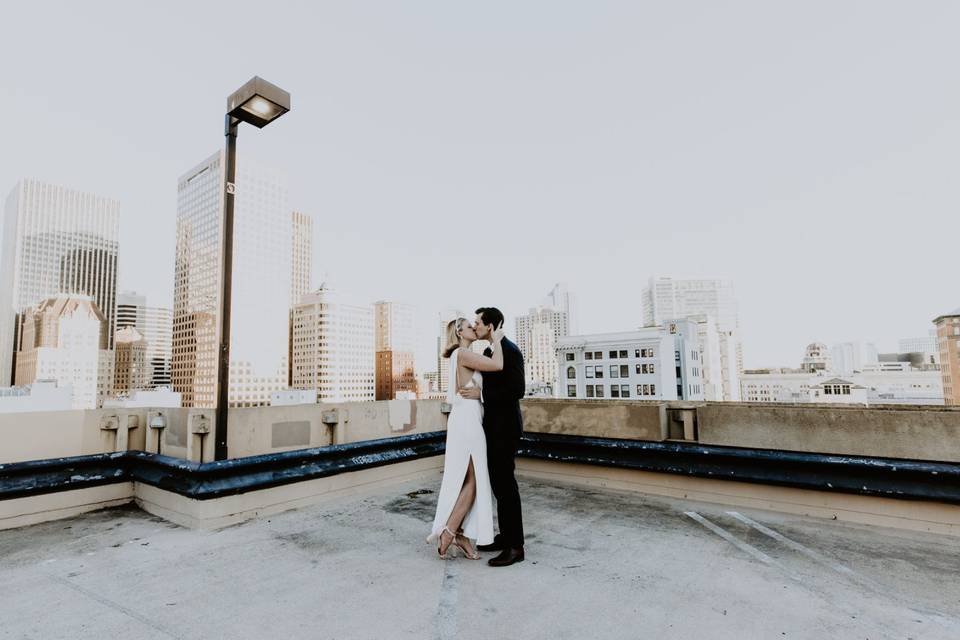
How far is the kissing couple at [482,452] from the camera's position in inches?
147

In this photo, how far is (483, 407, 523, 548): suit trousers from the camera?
12.2ft

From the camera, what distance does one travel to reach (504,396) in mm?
3936

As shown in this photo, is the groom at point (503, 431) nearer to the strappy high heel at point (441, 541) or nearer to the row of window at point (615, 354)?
the strappy high heel at point (441, 541)

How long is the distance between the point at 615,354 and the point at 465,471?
280 feet

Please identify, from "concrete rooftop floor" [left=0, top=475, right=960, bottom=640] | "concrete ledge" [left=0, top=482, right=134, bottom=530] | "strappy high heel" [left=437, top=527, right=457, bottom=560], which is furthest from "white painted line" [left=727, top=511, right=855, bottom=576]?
"concrete ledge" [left=0, top=482, right=134, bottom=530]

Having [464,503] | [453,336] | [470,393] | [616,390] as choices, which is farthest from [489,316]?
[616,390]

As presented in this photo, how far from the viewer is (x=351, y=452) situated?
562cm

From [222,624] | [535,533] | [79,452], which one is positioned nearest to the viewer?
[222,624]

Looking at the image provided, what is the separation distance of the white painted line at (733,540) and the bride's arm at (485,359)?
2.47 metres

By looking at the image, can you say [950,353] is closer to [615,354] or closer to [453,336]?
[615,354]

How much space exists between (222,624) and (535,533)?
2.59m

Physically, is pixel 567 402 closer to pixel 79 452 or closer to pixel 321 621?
pixel 321 621

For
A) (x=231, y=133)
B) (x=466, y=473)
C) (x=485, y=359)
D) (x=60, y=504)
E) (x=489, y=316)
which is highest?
(x=231, y=133)

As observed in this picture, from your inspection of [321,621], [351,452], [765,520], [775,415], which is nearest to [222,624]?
[321,621]
